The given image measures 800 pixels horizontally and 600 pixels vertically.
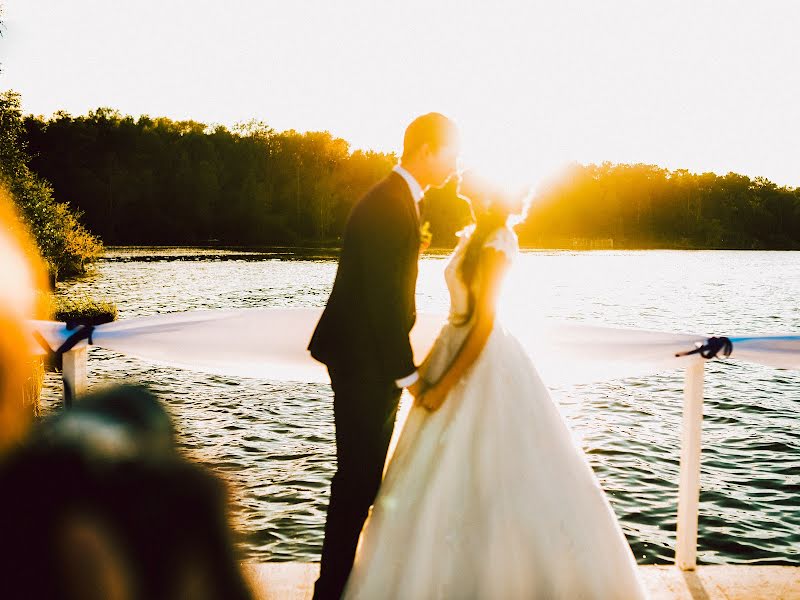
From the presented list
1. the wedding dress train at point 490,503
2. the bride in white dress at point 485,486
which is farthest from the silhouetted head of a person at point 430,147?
the wedding dress train at point 490,503

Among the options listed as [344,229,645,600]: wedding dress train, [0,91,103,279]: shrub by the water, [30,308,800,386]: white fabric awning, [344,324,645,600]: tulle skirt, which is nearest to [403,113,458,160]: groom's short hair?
[344,229,645,600]: wedding dress train

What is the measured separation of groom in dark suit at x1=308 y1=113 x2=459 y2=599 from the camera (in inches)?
110

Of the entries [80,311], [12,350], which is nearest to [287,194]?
[80,311]

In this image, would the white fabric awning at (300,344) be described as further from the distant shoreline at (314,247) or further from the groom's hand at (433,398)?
the distant shoreline at (314,247)

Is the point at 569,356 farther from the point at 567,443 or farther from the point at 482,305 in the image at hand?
the point at 482,305

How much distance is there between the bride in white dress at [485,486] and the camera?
288cm

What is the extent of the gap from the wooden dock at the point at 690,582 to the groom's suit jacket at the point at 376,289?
1.29 m

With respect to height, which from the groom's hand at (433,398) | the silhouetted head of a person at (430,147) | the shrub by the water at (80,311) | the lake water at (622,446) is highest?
the silhouetted head of a person at (430,147)

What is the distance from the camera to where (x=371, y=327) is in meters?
2.84

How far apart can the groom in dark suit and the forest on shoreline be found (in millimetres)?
72536

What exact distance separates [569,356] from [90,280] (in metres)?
45.4

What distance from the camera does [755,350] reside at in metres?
3.48

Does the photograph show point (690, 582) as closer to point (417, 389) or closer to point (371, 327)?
point (417, 389)

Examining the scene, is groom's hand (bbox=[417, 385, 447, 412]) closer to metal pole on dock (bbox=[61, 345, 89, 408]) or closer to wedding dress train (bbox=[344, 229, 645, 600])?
wedding dress train (bbox=[344, 229, 645, 600])
